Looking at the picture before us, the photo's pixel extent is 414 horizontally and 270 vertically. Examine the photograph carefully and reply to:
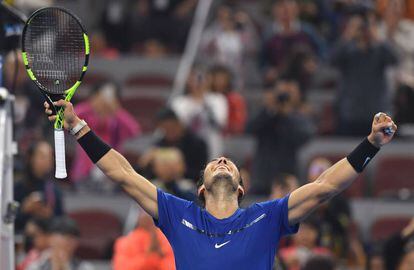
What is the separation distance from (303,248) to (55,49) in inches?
191

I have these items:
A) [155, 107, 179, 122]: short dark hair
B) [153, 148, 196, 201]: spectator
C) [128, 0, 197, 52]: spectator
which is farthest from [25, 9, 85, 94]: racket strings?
[128, 0, 197, 52]: spectator

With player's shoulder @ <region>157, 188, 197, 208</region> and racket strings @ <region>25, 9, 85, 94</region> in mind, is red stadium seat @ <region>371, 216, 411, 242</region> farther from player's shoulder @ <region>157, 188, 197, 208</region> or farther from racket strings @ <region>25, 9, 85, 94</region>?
racket strings @ <region>25, 9, 85, 94</region>

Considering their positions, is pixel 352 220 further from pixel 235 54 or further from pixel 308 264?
pixel 235 54

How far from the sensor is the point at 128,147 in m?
15.5

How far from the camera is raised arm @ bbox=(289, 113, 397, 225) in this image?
304 inches

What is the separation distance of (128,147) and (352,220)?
3.43m

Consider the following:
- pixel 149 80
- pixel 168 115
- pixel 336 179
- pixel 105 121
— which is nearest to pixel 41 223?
pixel 168 115

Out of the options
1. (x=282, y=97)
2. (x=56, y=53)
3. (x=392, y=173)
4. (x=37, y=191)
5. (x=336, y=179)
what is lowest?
(x=392, y=173)

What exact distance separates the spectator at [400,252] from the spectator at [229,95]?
4035mm

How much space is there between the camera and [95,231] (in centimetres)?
1433

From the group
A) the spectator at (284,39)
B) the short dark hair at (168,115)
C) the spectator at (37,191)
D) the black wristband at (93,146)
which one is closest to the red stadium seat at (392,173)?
the spectator at (284,39)

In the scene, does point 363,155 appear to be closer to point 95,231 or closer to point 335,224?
point 335,224

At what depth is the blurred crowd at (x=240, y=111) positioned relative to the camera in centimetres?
1195

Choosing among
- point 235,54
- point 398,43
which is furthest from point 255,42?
point 398,43
